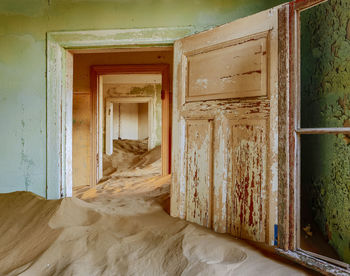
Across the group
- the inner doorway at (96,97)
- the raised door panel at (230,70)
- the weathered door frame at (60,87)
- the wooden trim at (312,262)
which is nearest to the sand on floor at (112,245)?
the wooden trim at (312,262)

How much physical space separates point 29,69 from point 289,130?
2.82 m

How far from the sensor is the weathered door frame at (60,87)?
2664 mm

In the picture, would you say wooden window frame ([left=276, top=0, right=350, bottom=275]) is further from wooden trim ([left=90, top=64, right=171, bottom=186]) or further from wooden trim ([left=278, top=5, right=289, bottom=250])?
wooden trim ([left=90, top=64, right=171, bottom=186])

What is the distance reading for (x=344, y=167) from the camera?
1654 mm

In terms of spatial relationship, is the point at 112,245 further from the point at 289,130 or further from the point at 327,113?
the point at 327,113

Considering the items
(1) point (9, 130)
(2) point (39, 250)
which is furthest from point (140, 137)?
(2) point (39, 250)

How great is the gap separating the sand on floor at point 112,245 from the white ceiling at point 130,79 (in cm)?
497

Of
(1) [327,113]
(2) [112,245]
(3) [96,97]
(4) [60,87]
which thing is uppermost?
(3) [96,97]

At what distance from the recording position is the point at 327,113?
72.5 inches

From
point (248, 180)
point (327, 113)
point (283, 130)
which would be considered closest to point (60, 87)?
point (248, 180)

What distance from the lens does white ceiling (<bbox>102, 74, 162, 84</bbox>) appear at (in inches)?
274

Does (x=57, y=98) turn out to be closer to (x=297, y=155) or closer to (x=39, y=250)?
(x=39, y=250)

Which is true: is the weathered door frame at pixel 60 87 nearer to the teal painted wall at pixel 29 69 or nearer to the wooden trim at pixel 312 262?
the teal painted wall at pixel 29 69

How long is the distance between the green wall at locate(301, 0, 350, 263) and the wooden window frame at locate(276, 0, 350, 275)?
0.32 metres
